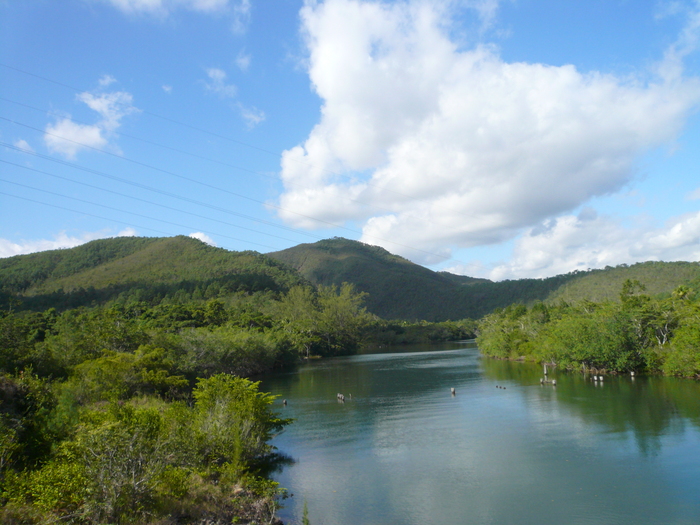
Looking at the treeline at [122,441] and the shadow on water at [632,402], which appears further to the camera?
the shadow on water at [632,402]

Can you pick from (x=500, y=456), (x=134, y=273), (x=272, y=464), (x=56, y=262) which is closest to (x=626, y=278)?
(x=500, y=456)

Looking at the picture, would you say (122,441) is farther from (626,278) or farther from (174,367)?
(626,278)

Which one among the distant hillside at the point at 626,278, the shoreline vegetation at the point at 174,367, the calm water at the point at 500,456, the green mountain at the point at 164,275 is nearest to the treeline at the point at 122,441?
the shoreline vegetation at the point at 174,367

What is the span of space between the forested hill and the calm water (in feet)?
256

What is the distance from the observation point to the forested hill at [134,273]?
334ft

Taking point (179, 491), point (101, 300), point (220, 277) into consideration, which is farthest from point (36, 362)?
point (220, 277)

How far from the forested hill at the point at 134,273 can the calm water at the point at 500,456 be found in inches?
3070

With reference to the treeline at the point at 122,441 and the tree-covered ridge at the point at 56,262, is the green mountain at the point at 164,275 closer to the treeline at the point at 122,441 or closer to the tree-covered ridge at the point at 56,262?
the tree-covered ridge at the point at 56,262

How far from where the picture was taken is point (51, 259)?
125562 millimetres

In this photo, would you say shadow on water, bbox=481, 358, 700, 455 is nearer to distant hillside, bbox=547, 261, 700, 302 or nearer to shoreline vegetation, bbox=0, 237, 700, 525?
shoreline vegetation, bbox=0, 237, 700, 525

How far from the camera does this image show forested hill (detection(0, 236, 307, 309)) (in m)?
102

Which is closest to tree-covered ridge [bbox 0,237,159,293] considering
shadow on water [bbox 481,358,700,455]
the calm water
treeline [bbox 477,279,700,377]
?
the calm water

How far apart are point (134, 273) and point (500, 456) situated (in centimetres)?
11777

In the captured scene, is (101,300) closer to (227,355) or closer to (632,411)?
(227,355)
